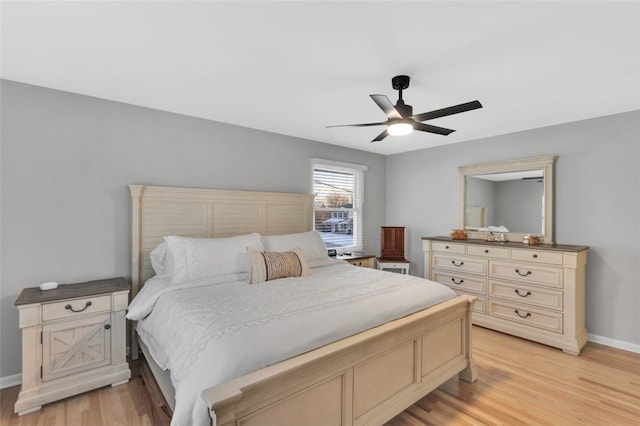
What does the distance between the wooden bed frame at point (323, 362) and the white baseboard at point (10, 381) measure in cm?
80

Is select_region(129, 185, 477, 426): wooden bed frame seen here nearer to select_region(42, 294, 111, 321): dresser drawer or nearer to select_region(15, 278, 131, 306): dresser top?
select_region(15, 278, 131, 306): dresser top

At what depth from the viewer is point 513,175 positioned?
4.03 metres

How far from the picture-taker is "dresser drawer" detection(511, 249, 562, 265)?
3.27 meters

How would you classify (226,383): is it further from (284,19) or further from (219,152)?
(219,152)

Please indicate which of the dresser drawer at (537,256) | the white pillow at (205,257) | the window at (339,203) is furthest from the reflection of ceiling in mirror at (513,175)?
the white pillow at (205,257)

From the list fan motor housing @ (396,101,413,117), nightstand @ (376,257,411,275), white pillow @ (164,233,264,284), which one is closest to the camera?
fan motor housing @ (396,101,413,117)

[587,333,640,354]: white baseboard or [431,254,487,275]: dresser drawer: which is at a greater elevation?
[431,254,487,275]: dresser drawer

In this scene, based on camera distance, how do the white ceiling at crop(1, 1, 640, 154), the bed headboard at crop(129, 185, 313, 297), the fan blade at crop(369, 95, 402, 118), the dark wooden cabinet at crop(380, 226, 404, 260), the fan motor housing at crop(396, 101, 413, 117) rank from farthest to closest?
the dark wooden cabinet at crop(380, 226, 404, 260) < the bed headboard at crop(129, 185, 313, 297) < the fan motor housing at crop(396, 101, 413, 117) < the fan blade at crop(369, 95, 402, 118) < the white ceiling at crop(1, 1, 640, 154)

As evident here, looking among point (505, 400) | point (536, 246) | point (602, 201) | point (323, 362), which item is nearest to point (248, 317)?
point (323, 362)

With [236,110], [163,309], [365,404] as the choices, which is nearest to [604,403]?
[365,404]

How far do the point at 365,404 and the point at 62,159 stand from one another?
3089mm

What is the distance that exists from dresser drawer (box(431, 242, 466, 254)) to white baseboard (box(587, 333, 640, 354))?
1561 mm

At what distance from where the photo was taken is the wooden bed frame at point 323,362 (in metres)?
1.42

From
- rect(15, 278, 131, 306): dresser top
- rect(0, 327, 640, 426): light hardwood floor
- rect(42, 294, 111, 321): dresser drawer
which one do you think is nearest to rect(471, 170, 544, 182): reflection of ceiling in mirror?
rect(0, 327, 640, 426): light hardwood floor
